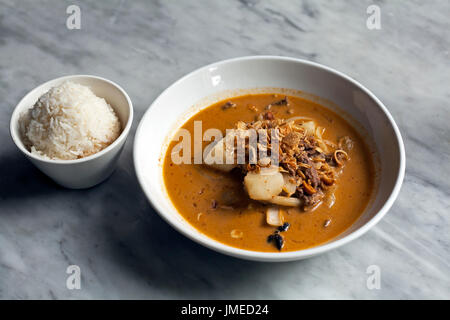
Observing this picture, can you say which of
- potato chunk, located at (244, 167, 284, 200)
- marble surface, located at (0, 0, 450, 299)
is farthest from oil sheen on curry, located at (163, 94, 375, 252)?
marble surface, located at (0, 0, 450, 299)

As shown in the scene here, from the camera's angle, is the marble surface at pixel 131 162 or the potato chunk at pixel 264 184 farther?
the potato chunk at pixel 264 184

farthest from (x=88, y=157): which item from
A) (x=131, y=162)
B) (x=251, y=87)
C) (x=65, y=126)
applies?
(x=251, y=87)

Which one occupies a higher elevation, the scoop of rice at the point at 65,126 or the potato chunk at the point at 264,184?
the potato chunk at the point at 264,184

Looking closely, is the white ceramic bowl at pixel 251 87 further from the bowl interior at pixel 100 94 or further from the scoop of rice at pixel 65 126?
the scoop of rice at pixel 65 126

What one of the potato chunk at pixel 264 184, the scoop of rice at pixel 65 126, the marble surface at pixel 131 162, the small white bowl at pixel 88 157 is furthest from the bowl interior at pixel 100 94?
the potato chunk at pixel 264 184

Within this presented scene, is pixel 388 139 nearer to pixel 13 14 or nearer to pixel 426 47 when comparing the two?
pixel 426 47

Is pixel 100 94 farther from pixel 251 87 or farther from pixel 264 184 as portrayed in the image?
pixel 264 184
